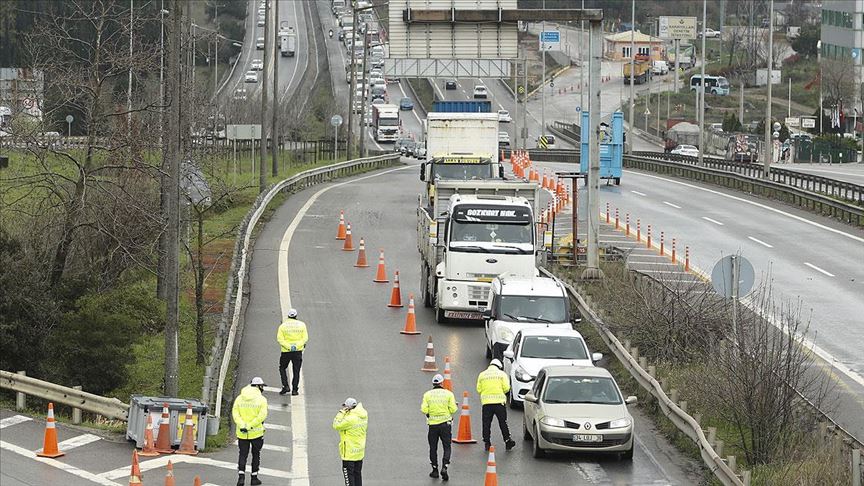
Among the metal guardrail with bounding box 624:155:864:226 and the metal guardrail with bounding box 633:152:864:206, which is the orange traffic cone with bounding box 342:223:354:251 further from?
the metal guardrail with bounding box 633:152:864:206

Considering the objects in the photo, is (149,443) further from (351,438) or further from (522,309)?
(522,309)

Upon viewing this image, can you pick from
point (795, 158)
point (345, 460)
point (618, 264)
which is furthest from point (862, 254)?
point (795, 158)

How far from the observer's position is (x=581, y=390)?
21.1 metres

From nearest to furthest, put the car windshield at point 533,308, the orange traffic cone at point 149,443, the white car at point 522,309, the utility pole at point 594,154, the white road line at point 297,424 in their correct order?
the white road line at point 297,424 → the orange traffic cone at point 149,443 → the white car at point 522,309 → the car windshield at point 533,308 → the utility pole at point 594,154

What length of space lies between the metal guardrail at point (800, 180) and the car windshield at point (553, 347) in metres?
29.7

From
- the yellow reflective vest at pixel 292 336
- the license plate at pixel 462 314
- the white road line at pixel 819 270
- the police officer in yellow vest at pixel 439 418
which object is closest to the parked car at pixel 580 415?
the police officer in yellow vest at pixel 439 418

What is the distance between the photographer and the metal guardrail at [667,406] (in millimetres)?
18672

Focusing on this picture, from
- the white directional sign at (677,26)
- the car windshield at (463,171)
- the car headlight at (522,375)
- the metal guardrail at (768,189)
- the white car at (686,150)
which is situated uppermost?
the white directional sign at (677,26)

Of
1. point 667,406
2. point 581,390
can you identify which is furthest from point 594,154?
point 581,390

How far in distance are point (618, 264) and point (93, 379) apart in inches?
604

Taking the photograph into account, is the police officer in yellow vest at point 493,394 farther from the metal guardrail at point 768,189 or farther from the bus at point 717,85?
the bus at point 717,85

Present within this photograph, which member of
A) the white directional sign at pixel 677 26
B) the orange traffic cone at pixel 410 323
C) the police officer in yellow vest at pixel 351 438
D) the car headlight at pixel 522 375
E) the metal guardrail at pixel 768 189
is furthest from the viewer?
the white directional sign at pixel 677 26

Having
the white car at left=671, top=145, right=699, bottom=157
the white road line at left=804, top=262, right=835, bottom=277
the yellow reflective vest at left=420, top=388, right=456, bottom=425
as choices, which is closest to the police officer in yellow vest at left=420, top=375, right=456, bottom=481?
the yellow reflective vest at left=420, top=388, right=456, bottom=425

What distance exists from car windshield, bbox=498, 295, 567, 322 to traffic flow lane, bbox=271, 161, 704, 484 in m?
1.18
